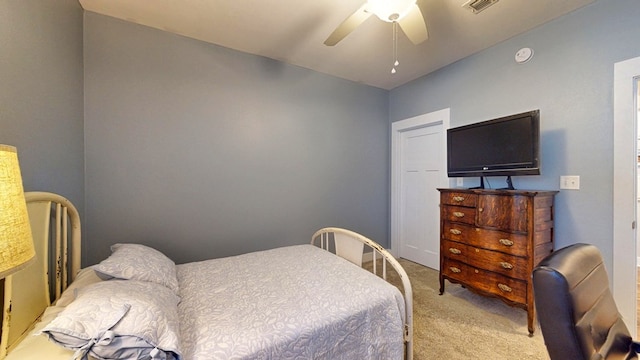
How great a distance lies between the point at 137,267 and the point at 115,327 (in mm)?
538

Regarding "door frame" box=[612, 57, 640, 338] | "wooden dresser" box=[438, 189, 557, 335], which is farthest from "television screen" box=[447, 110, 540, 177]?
"door frame" box=[612, 57, 640, 338]

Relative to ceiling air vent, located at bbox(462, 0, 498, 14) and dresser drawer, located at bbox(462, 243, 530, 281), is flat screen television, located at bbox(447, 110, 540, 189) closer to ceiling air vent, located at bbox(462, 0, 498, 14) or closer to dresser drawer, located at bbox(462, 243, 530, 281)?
dresser drawer, located at bbox(462, 243, 530, 281)

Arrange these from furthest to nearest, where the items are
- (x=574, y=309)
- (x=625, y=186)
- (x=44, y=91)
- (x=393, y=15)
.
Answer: (x=625, y=186) → (x=393, y=15) → (x=44, y=91) → (x=574, y=309)

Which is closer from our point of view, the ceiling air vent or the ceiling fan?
the ceiling fan

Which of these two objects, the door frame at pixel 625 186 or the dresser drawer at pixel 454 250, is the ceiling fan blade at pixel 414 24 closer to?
the door frame at pixel 625 186

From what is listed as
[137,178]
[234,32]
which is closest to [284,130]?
[234,32]

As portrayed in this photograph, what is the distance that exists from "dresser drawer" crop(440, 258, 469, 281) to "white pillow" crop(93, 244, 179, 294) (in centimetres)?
235

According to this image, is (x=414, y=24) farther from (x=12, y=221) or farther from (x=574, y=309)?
(x=12, y=221)

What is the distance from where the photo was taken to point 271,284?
4.87 feet

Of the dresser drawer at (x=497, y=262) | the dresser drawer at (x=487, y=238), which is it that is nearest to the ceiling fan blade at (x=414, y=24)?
the dresser drawer at (x=487, y=238)

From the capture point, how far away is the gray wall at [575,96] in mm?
1840

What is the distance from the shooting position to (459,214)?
2.31m

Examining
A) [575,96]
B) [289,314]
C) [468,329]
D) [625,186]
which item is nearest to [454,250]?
[468,329]

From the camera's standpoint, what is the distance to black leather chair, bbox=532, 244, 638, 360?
74 cm
